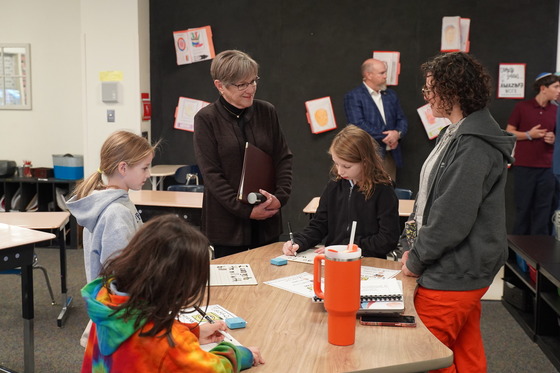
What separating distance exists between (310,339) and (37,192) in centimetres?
510

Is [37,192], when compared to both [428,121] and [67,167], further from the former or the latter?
[428,121]

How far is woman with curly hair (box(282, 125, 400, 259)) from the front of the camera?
2.53 m

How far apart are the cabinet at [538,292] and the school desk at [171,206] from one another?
6.91ft

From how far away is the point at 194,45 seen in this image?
6406mm

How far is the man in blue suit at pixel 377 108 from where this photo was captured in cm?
570

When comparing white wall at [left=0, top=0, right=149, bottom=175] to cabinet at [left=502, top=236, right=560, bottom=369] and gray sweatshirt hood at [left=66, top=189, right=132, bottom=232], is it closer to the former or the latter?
cabinet at [left=502, top=236, right=560, bottom=369]

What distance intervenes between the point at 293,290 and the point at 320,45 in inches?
180

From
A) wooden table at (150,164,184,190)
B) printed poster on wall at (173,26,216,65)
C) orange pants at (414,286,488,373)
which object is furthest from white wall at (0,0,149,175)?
orange pants at (414,286,488,373)

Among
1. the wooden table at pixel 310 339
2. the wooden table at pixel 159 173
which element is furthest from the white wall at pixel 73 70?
the wooden table at pixel 310 339

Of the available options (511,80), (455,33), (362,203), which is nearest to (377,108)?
(455,33)

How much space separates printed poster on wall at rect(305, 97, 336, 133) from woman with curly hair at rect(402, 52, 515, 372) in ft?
13.8

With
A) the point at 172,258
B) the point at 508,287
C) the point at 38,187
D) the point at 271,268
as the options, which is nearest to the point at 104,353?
the point at 172,258

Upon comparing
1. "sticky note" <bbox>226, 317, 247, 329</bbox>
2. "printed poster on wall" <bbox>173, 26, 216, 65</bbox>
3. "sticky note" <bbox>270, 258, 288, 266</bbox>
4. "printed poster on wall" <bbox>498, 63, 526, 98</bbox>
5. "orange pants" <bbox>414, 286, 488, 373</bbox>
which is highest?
"printed poster on wall" <bbox>173, 26, 216, 65</bbox>

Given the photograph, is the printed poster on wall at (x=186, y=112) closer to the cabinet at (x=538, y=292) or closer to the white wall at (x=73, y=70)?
the white wall at (x=73, y=70)
